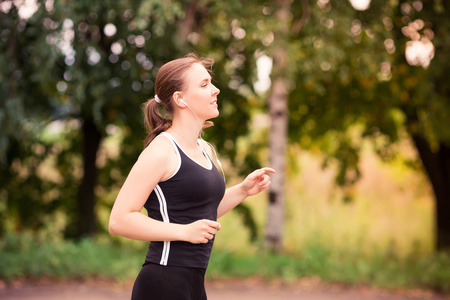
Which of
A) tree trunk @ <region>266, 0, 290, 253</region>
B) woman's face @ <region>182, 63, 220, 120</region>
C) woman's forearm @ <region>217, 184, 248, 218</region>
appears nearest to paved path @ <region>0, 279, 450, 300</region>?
tree trunk @ <region>266, 0, 290, 253</region>

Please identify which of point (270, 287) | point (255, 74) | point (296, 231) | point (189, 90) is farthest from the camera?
point (296, 231)

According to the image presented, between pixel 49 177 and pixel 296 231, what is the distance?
6814 millimetres

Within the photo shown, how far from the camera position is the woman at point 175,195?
2.55m

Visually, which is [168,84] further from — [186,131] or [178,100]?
[186,131]

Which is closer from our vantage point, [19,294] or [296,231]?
[19,294]

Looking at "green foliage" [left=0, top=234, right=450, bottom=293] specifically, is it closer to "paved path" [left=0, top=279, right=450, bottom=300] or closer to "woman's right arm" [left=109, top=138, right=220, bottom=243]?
"paved path" [left=0, top=279, right=450, bottom=300]

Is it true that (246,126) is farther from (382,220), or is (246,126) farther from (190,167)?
(190,167)

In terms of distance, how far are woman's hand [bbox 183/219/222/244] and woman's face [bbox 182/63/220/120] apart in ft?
1.74

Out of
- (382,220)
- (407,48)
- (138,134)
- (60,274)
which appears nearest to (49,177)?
(138,134)

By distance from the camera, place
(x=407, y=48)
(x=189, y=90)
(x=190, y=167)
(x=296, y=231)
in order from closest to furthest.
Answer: (x=190, y=167), (x=189, y=90), (x=407, y=48), (x=296, y=231)

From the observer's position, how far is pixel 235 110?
12.5 meters

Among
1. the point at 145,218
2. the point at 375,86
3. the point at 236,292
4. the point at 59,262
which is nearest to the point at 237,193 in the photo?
the point at 145,218

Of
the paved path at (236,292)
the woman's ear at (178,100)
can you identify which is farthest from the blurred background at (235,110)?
the woman's ear at (178,100)

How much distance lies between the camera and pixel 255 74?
9875 millimetres
